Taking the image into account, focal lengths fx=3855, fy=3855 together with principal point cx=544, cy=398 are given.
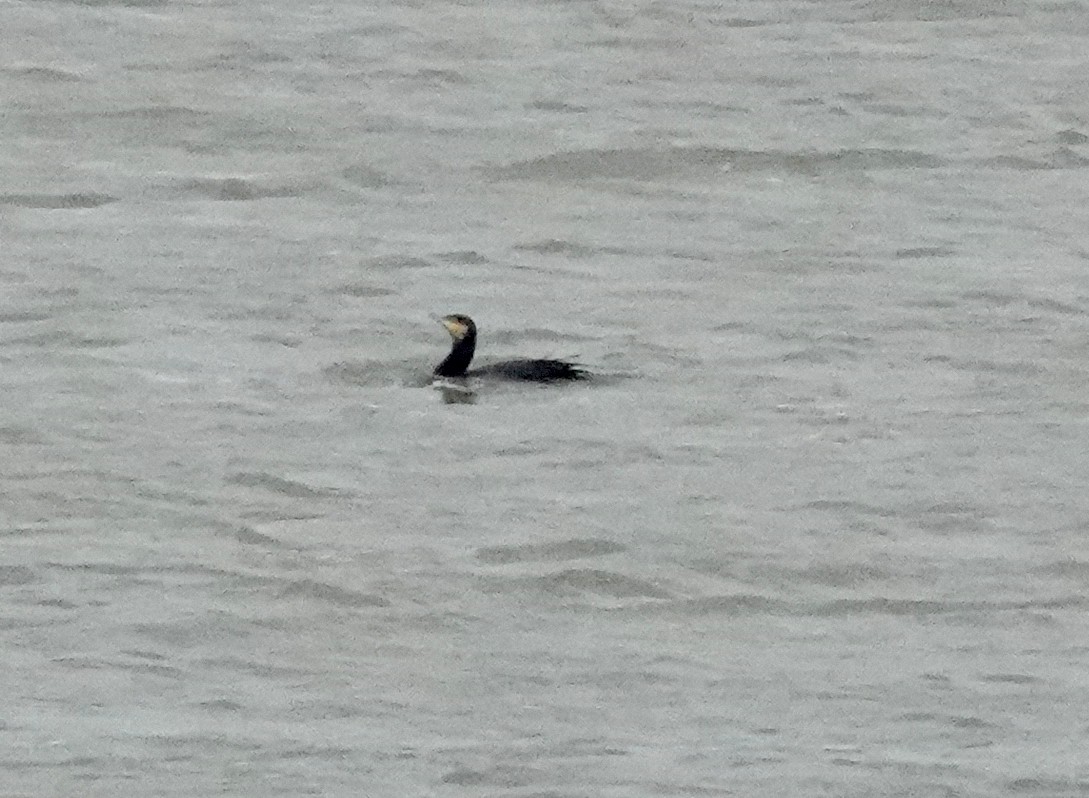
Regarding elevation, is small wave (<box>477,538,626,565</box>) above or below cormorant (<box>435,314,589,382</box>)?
below

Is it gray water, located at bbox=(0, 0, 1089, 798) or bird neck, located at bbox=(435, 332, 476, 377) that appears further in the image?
bird neck, located at bbox=(435, 332, 476, 377)

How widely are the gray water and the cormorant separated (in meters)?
0.09

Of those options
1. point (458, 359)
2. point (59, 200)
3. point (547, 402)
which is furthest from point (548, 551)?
point (59, 200)

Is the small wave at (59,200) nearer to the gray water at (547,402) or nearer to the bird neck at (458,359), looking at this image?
the gray water at (547,402)

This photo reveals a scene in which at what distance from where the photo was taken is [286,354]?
17016 mm

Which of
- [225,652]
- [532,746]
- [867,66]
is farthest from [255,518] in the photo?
[867,66]

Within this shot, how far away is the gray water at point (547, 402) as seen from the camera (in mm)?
11852

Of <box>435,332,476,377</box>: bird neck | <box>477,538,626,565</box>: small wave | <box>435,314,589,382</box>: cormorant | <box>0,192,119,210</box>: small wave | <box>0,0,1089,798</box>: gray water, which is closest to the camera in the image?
<box>0,0,1089,798</box>: gray water

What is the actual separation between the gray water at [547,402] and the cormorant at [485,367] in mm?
89

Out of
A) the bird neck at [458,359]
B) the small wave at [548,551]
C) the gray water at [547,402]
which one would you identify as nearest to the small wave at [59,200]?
the gray water at [547,402]

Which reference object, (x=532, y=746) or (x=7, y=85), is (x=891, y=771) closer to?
(x=532, y=746)

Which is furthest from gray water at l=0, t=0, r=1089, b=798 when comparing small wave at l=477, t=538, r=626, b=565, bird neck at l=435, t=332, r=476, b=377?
bird neck at l=435, t=332, r=476, b=377

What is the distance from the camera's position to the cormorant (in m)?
16.6

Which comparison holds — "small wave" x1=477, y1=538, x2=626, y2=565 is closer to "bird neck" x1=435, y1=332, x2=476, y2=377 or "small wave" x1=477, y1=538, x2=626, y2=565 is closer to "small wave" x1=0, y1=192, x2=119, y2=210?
"bird neck" x1=435, y1=332, x2=476, y2=377
